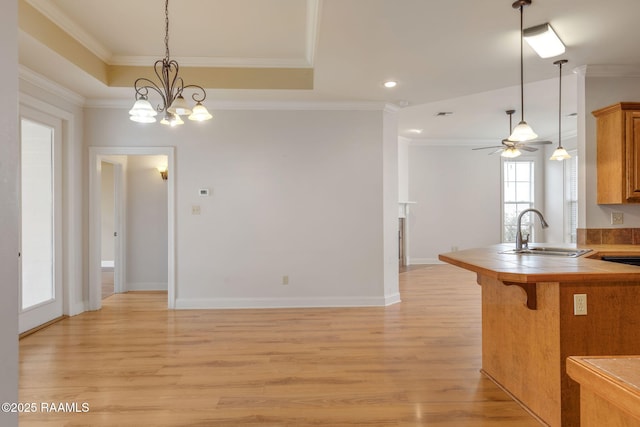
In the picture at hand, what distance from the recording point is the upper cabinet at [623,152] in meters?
3.44

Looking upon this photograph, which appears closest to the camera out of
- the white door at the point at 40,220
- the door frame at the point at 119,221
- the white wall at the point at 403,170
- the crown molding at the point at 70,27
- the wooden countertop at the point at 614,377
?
the wooden countertop at the point at 614,377

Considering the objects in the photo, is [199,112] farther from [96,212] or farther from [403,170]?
[403,170]

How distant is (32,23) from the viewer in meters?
3.07

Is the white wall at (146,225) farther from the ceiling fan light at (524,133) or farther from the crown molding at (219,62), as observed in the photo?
the ceiling fan light at (524,133)

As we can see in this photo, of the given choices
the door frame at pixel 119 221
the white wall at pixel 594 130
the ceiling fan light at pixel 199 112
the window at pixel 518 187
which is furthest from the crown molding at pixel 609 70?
the door frame at pixel 119 221

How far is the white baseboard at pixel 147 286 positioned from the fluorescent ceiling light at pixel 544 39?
567 centimetres

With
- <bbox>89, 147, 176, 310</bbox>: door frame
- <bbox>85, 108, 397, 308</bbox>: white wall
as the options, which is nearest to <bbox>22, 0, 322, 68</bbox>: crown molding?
<bbox>85, 108, 397, 308</bbox>: white wall

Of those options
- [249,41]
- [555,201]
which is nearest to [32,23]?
[249,41]

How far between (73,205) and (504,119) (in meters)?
6.87

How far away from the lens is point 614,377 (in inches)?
31.0

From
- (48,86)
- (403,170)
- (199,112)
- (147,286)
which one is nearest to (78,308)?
(147,286)

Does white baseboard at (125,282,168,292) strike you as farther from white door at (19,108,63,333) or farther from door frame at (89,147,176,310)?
white door at (19,108,63,333)

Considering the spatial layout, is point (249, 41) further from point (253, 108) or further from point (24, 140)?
point (24, 140)

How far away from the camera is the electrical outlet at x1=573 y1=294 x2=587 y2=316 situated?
78.7 inches
